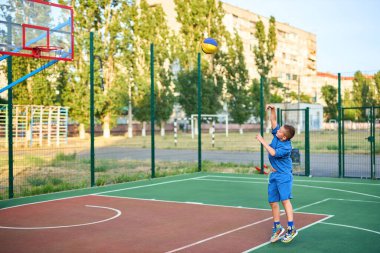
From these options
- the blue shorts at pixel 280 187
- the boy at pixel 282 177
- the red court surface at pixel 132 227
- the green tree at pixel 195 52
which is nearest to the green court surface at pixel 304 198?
the boy at pixel 282 177

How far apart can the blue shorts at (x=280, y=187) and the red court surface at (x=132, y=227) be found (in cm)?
60

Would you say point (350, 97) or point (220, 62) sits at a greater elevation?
point (220, 62)

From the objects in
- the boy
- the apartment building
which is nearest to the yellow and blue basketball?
the boy

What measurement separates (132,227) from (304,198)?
4026mm

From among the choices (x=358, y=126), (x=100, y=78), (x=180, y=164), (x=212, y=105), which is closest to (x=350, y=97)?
(x=358, y=126)

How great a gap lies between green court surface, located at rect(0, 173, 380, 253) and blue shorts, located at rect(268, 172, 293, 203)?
58cm

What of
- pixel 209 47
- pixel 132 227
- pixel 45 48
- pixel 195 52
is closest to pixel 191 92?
pixel 195 52

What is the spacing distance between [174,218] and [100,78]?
1120 inches

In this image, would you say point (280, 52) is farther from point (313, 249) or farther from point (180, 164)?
point (313, 249)

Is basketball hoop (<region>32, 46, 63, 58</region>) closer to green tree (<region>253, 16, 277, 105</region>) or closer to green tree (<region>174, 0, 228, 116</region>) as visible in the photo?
green tree (<region>174, 0, 228, 116</region>)

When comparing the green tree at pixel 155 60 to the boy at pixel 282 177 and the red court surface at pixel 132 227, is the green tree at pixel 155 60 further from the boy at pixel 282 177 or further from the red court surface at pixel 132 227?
the boy at pixel 282 177

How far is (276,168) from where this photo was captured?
5.76 m

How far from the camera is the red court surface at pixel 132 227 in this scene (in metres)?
5.68

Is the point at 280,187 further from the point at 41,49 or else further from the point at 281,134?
the point at 41,49
